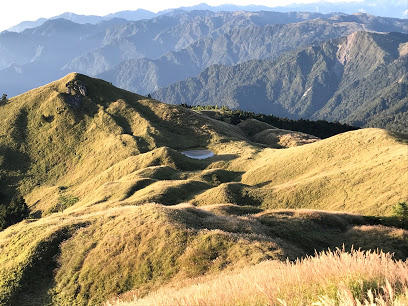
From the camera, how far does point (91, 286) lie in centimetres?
2427

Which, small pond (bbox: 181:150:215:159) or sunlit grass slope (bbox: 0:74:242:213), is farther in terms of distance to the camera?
sunlit grass slope (bbox: 0:74:242:213)

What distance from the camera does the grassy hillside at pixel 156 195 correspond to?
81.4 feet

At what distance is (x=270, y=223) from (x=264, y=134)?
108961 millimetres

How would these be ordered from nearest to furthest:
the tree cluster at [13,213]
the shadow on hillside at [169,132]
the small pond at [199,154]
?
the tree cluster at [13,213] < the small pond at [199,154] < the shadow on hillside at [169,132]

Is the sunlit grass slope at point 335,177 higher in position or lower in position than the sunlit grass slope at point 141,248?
lower

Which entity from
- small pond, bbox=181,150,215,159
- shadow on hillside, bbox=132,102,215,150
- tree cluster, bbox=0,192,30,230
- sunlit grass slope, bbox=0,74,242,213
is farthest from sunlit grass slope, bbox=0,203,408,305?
shadow on hillside, bbox=132,102,215,150

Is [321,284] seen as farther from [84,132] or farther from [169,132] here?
[84,132]

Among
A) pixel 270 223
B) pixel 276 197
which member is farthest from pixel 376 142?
pixel 270 223

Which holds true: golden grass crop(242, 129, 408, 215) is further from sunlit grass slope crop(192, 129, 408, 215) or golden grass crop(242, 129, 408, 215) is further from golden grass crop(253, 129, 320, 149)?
golden grass crop(253, 129, 320, 149)

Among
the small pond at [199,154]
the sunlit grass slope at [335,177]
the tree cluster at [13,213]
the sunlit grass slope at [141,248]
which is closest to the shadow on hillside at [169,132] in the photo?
the small pond at [199,154]

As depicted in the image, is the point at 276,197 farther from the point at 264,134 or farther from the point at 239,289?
the point at 264,134

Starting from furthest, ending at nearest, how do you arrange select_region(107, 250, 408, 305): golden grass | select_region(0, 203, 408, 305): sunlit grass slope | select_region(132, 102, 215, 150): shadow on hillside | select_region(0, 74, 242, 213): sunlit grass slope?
select_region(132, 102, 215, 150): shadow on hillside
select_region(0, 74, 242, 213): sunlit grass slope
select_region(0, 203, 408, 305): sunlit grass slope
select_region(107, 250, 408, 305): golden grass

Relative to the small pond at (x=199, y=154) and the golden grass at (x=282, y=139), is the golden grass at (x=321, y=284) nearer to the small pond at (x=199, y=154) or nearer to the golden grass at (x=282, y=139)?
the small pond at (x=199, y=154)

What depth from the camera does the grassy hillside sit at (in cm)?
2480
